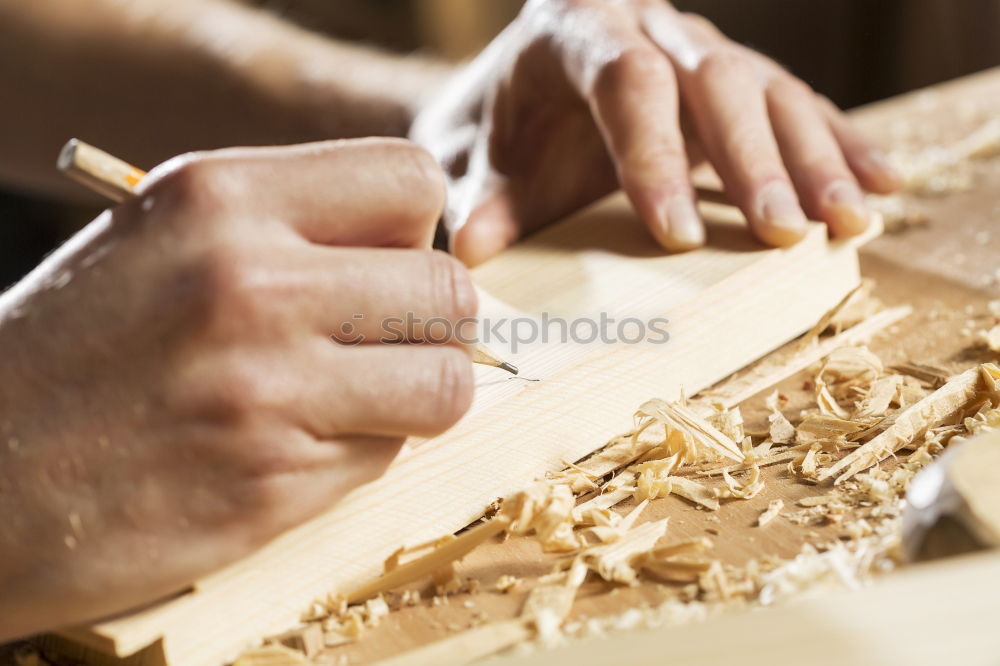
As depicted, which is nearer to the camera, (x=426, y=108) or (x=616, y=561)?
(x=616, y=561)

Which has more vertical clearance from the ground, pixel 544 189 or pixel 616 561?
pixel 544 189

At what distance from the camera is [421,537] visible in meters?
0.93

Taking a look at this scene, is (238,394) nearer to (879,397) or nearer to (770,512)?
(770,512)

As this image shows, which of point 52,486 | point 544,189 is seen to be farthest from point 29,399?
point 544,189

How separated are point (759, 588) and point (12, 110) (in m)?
1.78

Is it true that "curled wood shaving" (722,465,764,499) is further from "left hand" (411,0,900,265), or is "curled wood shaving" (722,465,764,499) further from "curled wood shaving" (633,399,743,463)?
"left hand" (411,0,900,265)

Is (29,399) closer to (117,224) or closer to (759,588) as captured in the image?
(117,224)

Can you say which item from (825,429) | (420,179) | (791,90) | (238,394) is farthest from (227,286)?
(791,90)

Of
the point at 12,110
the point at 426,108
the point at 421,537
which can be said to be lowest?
the point at 421,537

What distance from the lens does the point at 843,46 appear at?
374 cm

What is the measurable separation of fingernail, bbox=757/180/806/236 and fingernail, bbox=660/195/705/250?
8cm

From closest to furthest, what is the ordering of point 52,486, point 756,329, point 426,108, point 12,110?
1. point 52,486
2. point 756,329
3. point 426,108
4. point 12,110

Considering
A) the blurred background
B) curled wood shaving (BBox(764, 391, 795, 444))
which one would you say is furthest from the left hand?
the blurred background

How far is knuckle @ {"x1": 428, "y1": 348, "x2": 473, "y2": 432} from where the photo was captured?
0.84m
